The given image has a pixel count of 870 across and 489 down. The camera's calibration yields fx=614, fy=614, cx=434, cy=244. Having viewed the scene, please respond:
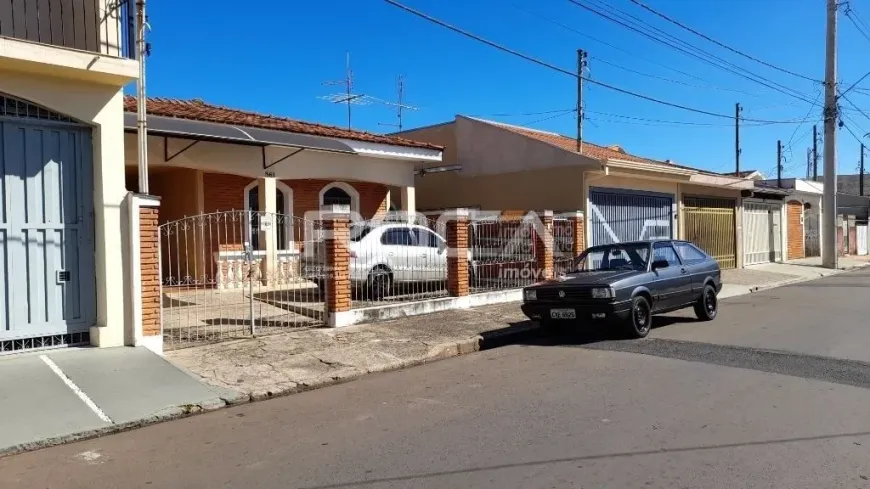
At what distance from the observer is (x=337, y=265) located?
9.80 meters

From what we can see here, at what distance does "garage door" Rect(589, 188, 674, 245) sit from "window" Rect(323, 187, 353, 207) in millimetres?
6481

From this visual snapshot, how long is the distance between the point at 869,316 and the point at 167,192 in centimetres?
1497

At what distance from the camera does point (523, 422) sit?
529cm

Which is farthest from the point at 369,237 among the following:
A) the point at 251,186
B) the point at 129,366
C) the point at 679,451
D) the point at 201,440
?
the point at 679,451

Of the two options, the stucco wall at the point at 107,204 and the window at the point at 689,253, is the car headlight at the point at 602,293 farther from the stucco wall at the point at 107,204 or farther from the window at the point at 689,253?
the stucco wall at the point at 107,204

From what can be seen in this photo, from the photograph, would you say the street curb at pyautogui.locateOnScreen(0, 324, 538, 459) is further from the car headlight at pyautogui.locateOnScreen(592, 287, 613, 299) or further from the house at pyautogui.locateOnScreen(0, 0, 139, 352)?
the house at pyautogui.locateOnScreen(0, 0, 139, 352)

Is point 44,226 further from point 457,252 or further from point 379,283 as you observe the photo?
point 457,252

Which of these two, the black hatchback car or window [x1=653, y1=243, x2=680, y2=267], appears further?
window [x1=653, y1=243, x2=680, y2=267]

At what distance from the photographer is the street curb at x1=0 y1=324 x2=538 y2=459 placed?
5.25 meters

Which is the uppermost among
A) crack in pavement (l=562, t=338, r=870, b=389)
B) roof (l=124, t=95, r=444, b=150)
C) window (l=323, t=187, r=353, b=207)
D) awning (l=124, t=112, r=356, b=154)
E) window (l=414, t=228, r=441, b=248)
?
roof (l=124, t=95, r=444, b=150)

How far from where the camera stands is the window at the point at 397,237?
11.9 metres

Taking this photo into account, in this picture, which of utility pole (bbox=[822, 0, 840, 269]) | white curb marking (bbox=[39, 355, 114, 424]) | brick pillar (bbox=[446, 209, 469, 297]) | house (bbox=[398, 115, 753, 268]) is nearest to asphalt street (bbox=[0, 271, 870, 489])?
white curb marking (bbox=[39, 355, 114, 424])

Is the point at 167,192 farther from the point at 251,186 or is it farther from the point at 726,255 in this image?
the point at 726,255

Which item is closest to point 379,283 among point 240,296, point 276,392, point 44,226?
point 240,296
